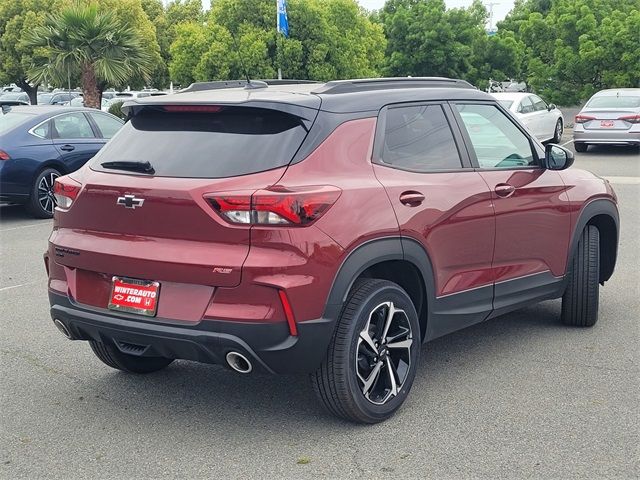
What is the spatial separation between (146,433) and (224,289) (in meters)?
0.96

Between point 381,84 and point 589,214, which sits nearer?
point 381,84

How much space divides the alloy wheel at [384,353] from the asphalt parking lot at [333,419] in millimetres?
186

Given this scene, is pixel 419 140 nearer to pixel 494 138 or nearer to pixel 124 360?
pixel 494 138

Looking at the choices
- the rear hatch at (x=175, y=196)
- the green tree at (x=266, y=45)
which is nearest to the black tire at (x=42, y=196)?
the rear hatch at (x=175, y=196)

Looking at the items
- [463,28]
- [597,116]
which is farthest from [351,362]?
[463,28]

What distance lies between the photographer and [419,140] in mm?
4875

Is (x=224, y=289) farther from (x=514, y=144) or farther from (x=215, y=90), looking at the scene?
(x=514, y=144)

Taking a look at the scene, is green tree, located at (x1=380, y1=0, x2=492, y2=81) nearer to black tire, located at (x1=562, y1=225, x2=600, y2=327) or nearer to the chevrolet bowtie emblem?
black tire, located at (x1=562, y1=225, x2=600, y2=327)

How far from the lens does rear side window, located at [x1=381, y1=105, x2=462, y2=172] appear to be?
4.70 metres

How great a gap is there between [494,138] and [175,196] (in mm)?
2317

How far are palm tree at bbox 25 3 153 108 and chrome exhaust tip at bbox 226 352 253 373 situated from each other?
2008cm

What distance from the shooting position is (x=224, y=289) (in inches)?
157

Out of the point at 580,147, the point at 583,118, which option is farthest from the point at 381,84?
the point at 580,147

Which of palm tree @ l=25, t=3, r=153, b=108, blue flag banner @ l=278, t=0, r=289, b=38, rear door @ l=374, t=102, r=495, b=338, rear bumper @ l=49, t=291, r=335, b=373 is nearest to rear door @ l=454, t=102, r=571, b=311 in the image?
rear door @ l=374, t=102, r=495, b=338
